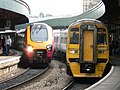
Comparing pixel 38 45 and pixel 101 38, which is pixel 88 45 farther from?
pixel 38 45

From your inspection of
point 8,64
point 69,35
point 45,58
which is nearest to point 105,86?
point 69,35

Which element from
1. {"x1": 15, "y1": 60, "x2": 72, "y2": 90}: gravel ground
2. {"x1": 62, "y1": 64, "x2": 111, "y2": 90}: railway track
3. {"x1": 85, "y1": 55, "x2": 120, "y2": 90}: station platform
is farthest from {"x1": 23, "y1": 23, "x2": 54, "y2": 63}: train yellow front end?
{"x1": 85, "y1": 55, "x2": 120, "y2": 90}: station platform

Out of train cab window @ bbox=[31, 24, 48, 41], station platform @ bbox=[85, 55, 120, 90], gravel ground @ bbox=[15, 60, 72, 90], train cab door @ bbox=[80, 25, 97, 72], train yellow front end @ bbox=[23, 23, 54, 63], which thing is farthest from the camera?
train cab window @ bbox=[31, 24, 48, 41]

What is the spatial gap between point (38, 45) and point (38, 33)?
90cm

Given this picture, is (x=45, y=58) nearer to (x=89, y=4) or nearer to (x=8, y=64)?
(x=8, y=64)

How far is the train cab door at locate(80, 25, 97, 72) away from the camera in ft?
51.6

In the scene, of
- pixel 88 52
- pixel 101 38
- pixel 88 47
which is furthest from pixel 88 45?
pixel 101 38

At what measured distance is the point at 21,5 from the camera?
1332 inches

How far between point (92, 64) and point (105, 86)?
3977 mm

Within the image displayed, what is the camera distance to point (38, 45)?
896 inches

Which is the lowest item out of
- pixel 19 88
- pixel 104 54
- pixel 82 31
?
Answer: pixel 19 88

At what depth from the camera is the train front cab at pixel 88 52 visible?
15.8 m

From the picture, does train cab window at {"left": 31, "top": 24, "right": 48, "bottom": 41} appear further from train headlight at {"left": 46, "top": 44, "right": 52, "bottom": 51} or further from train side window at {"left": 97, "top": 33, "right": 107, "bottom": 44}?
train side window at {"left": 97, "top": 33, "right": 107, "bottom": 44}

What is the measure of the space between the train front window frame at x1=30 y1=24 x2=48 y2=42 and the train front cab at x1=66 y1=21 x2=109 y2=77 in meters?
7.20
